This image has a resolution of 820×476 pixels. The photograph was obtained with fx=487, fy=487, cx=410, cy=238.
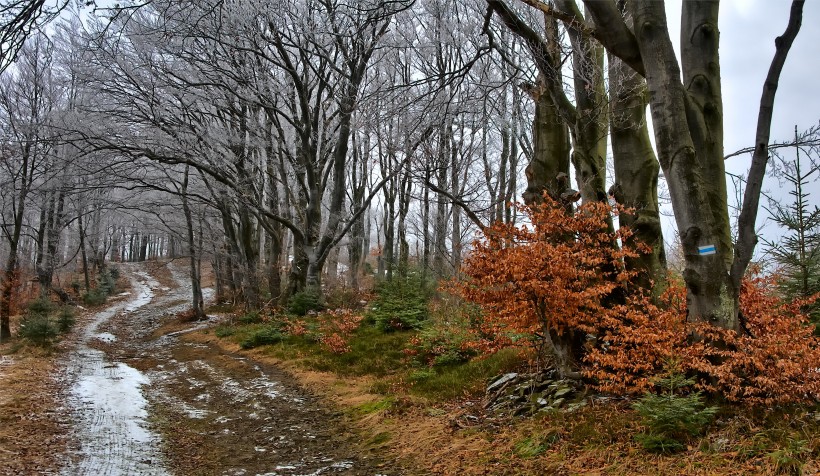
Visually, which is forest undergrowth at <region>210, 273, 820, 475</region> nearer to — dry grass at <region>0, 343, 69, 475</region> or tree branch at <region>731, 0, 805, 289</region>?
tree branch at <region>731, 0, 805, 289</region>

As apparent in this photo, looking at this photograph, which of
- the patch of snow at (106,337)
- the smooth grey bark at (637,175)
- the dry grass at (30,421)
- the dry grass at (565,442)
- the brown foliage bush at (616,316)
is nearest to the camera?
the dry grass at (565,442)

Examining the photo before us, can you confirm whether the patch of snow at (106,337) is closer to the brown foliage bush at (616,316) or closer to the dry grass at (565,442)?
the dry grass at (565,442)

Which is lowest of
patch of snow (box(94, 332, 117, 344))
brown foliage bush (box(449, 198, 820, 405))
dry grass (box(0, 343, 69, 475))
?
patch of snow (box(94, 332, 117, 344))

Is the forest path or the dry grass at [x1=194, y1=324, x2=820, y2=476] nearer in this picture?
the dry grass at [x1=194, y1=324, x2=820, y2=476]

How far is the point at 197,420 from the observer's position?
6113mm

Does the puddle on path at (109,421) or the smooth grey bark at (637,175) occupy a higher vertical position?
the smooth grey bark at (637,175)

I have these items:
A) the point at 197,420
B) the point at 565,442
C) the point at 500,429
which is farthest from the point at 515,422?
the point at 197,420

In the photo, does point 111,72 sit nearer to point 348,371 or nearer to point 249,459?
point 348,371

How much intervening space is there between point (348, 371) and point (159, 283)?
34.6 m

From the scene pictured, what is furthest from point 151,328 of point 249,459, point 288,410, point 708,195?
point 708,195

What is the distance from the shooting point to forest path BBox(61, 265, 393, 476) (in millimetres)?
4551

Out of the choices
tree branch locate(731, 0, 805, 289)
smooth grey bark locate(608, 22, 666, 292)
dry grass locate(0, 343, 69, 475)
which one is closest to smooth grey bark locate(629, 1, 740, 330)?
tree branch locate(731, 0, 805, 289)

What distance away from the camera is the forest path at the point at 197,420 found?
455 cm

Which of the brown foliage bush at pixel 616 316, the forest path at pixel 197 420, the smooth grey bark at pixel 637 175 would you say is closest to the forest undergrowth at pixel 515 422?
the brown foliage bush at pixel 616 316
